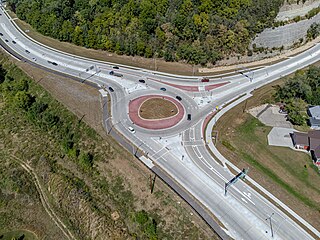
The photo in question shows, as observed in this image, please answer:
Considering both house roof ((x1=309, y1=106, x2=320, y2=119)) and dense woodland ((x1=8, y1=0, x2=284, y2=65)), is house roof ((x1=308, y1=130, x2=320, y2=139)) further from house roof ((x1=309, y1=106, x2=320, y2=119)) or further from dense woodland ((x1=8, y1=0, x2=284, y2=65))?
dense woodland ((x1=8, y1=0, x2=284, y2=65))

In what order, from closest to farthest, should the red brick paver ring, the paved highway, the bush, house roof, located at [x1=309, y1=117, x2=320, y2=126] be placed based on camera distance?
the paved highway
the bush
house roof, located at [x1=309, y1=117, x2=320, y2=126]
the red brick paver ring

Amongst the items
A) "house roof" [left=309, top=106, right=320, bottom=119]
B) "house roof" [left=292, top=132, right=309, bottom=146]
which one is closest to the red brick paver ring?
"house roof" [left=292, top=132, right=309, bottom=146]

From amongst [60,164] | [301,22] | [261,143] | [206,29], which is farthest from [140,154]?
[301,22]

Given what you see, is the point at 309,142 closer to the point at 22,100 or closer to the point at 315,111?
the point at 315,111

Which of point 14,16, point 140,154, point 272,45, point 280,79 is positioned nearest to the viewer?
point 140,154

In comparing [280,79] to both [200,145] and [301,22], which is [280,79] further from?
[200,145]

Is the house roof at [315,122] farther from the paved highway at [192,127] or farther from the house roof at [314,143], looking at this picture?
the paved highway at [192,127]
